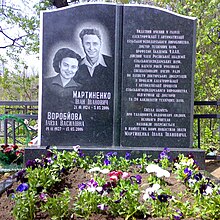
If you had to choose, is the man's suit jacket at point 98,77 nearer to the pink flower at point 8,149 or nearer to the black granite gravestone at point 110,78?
the black granite gravestone at point 110,78

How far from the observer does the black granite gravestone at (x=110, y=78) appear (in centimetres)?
486

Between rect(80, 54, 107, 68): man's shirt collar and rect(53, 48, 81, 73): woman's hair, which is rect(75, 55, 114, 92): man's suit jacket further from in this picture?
rect(53, 48, 81, 73): woman's hair

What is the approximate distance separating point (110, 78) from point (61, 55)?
30.9 inches

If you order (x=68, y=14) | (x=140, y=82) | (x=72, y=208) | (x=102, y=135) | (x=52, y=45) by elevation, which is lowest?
(x=72, y=208)

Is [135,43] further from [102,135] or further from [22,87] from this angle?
[22,87]

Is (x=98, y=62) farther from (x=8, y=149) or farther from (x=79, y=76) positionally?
(x=8, y=149)

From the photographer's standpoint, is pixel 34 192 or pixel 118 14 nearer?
pixel 34 192

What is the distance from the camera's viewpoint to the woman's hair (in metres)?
4.86

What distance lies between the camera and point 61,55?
486 cm

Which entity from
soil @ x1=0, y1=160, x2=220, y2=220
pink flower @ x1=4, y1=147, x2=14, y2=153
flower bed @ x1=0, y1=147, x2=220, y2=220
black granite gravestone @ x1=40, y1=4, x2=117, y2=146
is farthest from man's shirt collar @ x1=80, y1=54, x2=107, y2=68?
flower bed @ x1=0, y1=147, x2=220, y2=220

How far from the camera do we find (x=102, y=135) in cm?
487

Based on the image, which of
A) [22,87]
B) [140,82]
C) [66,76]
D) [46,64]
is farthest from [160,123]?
[22,87]

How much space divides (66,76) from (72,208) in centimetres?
261

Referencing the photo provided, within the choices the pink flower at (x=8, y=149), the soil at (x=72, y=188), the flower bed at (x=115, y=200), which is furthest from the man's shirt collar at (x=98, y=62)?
the flower bed at (x=115, y=200)
